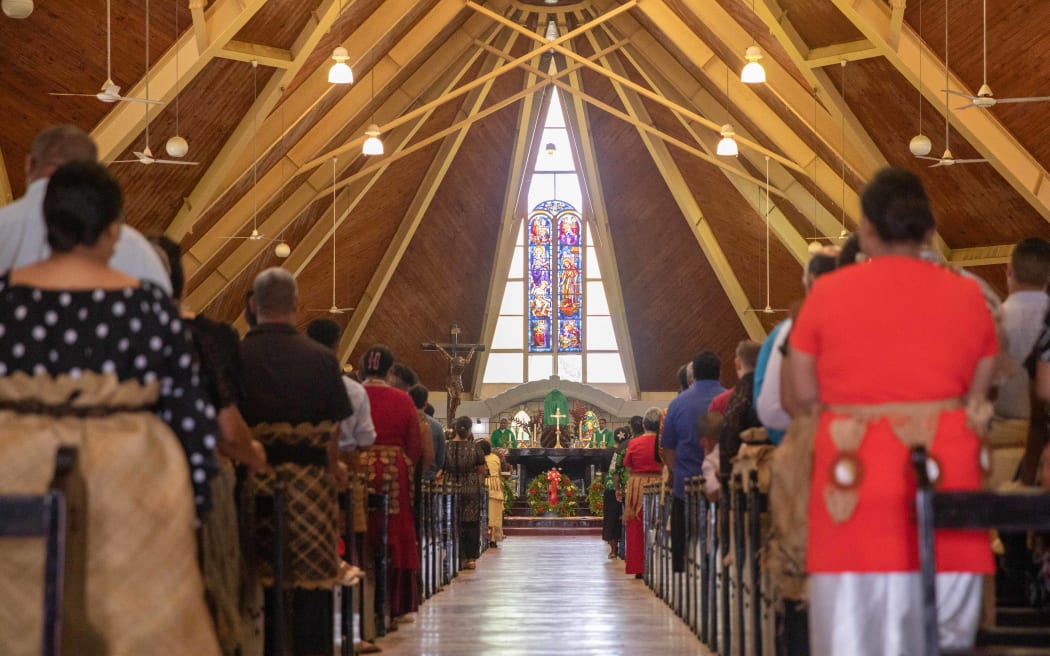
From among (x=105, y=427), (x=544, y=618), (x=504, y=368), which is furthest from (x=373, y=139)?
(x=105, y=427)

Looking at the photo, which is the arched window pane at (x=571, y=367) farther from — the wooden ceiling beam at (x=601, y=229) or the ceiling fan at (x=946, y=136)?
the ceiling fan at (x=946, y=136)

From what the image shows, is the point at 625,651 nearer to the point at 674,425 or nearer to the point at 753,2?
the point at 674,425

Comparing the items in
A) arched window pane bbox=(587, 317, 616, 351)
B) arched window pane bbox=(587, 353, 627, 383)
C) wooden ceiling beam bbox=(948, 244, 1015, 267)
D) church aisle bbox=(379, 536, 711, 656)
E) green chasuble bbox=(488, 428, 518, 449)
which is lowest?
church aisle bbox=(379, 536, 711, 656)

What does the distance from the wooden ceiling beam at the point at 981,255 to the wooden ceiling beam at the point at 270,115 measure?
756 cm

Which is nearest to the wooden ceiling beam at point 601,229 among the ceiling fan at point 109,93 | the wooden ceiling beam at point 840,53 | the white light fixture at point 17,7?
the wooden ceiling beam at point 840,53

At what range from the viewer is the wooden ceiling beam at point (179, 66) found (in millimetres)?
14367

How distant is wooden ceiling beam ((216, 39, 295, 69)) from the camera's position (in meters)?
15.4

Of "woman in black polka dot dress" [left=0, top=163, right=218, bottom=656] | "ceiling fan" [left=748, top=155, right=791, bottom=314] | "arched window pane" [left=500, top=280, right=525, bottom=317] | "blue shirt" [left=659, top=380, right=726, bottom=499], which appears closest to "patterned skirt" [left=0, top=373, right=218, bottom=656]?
"woman in black polka dot dress" [left=0, top=163, right=218, bottom=656]

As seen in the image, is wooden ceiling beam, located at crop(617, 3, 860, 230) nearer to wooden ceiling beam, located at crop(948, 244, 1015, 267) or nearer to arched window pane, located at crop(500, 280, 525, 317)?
wooden ceiling beam, located at crop(948, 244, 1015, 267)

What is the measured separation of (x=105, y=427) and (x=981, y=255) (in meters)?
16.5

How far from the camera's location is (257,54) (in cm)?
1597

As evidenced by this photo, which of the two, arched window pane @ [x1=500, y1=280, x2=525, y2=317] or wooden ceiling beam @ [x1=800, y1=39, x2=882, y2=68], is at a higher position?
wooden ceiling beam @ [x1=800, y1=39, x2=882, y2=68]

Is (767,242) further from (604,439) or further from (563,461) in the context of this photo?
(604,439)

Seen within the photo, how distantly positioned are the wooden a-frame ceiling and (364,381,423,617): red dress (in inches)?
269
